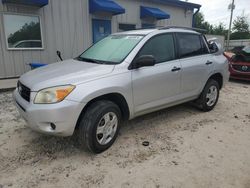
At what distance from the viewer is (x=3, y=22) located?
273 inches

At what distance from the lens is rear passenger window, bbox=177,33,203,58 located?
13.5 feet

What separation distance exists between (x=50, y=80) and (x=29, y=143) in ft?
3.86

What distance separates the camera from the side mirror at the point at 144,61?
3209mm

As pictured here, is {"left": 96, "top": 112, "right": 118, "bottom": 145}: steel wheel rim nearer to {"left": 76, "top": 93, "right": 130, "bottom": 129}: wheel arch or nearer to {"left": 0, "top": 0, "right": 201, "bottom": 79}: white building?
{"left": 76, "top": 93, "right": 130, "bottom": 129}: wheel arch

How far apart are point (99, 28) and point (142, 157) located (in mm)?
7428

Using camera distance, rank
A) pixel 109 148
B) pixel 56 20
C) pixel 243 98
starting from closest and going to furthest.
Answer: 1. pixel 109 148
2. pixel 243 98
3. pixel 56 20

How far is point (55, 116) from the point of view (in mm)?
2648

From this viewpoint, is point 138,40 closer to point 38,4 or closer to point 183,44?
point 183,44

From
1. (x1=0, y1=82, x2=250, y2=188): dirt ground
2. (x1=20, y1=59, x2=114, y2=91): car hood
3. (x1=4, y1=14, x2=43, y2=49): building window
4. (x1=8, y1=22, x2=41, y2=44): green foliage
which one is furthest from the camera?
(x1=8, y1=22, x2=41, y2=44): green foliage

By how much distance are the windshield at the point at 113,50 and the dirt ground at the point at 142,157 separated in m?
1.29

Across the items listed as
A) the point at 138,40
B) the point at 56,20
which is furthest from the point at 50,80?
the point at 56,20

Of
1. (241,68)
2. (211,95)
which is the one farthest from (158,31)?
(241,68)

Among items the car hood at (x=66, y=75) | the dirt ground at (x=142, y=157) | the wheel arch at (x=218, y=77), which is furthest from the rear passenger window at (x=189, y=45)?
the car hood at (x=66, y=75)

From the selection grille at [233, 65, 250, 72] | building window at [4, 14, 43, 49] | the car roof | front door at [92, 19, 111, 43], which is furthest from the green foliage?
grille at [233, 65, 250, 72]
